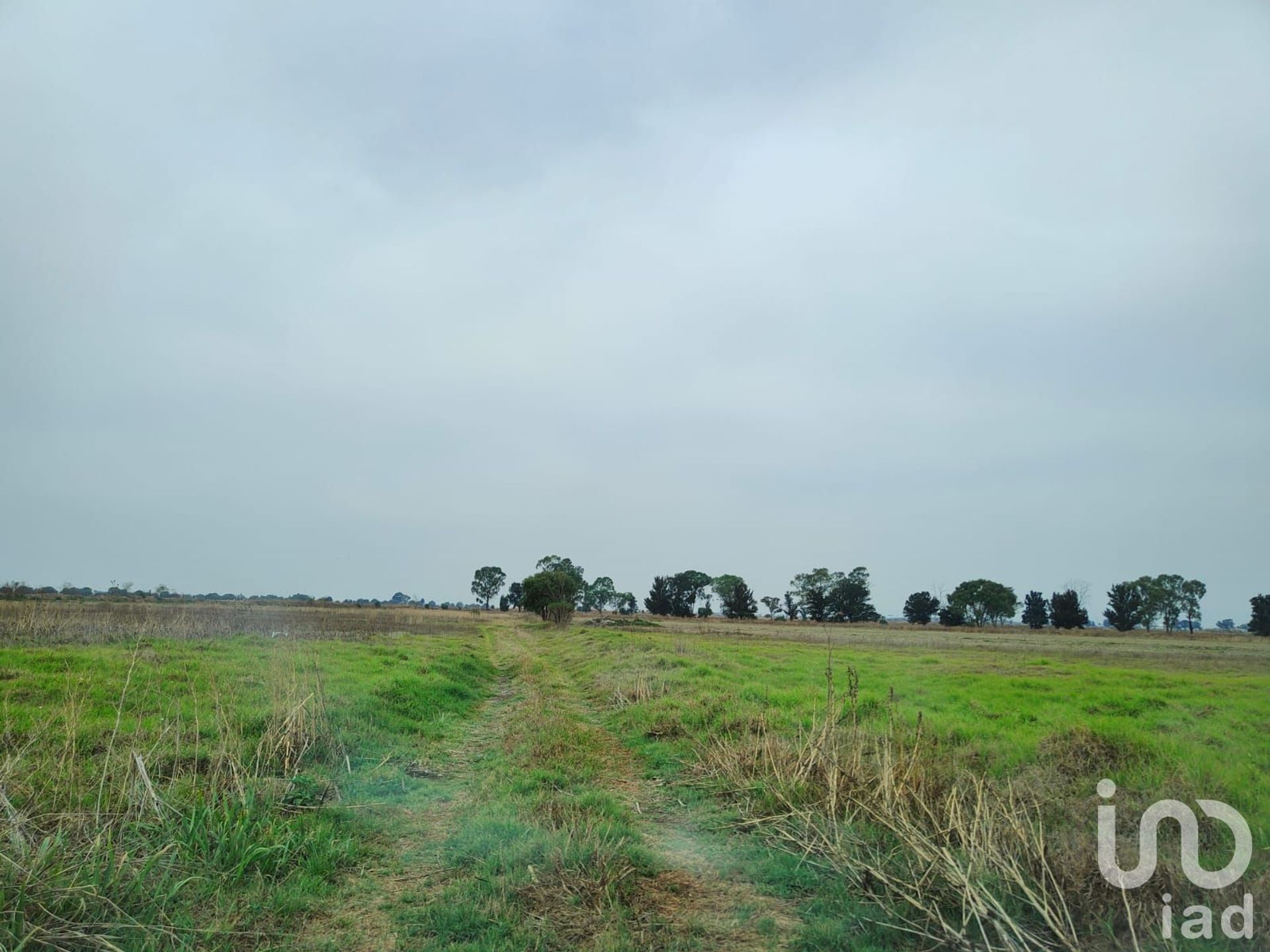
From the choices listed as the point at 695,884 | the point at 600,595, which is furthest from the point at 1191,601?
the point at 600,595

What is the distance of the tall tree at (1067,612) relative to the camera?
27.1m

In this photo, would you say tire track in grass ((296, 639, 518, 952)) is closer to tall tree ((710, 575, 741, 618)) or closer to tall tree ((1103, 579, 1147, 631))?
tall tree ((1103, 579, 1147, 631))

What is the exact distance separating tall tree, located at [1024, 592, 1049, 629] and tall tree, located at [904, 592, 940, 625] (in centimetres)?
2305

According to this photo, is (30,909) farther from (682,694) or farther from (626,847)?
(682,694)

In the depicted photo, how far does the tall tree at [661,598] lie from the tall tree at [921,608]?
42.6 meters

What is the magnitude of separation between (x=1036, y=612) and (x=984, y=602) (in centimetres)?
2083

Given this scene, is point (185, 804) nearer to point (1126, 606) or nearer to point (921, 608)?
point (1126, 606)

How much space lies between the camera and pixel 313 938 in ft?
Answer: 15.5

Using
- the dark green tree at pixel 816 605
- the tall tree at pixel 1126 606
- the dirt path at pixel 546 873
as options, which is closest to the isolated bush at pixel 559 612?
the dark green tree at pixel 816 605

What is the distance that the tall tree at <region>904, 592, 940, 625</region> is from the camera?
67250mm

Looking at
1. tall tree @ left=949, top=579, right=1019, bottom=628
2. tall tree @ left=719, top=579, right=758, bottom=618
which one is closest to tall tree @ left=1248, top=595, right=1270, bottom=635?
tall tree @ left=949, top=579, right=1019, bottom=628

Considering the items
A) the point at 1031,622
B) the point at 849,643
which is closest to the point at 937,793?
the point at 849,643

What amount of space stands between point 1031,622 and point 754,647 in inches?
863

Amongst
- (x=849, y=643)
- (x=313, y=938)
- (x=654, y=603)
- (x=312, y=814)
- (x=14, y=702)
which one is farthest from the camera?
(x=654, y=603)
